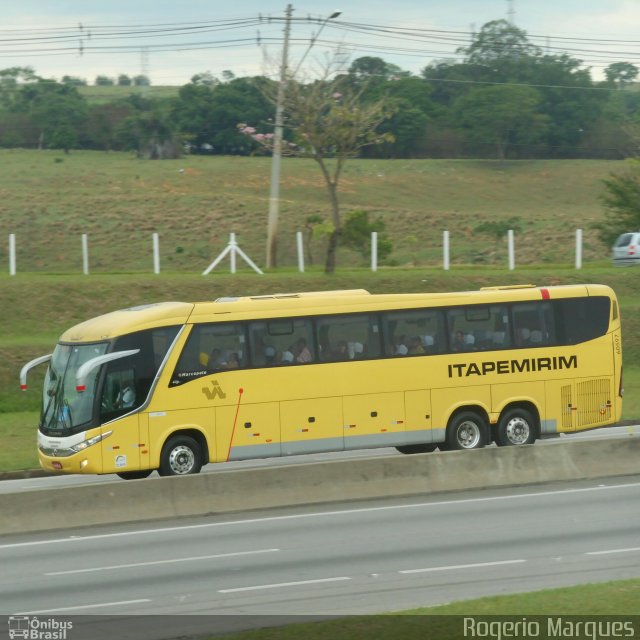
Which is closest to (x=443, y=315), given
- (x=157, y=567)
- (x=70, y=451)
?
(x=70, y=451)

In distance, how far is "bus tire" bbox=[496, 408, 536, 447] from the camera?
24.0 metres

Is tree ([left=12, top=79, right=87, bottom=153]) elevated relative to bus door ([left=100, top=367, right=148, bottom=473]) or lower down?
elevated

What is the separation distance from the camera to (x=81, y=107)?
11050 centimetres

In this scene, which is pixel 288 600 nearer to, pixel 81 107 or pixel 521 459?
pixel 521 459

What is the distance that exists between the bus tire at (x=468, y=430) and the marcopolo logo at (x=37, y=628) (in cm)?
1322

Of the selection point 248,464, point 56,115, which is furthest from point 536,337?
point 56,115

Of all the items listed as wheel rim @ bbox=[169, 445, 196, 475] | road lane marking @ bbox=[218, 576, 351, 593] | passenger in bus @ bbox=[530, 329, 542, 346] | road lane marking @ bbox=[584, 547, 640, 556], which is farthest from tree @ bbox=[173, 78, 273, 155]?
road lane marking @ bbox=[218, 576, 351, 593]

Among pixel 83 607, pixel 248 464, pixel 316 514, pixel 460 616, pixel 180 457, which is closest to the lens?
pixel 460 616

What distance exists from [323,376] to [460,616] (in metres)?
12.9

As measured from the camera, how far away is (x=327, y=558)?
46.8ft

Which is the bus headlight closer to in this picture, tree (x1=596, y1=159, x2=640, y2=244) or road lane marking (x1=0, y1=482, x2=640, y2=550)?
road lane marking (x1=0, y1=482, x2=640, y2=550)

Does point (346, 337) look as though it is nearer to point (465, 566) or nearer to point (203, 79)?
point (465, 566)

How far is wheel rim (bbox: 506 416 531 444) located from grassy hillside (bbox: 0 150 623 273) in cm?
3329

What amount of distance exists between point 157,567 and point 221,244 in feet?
178
